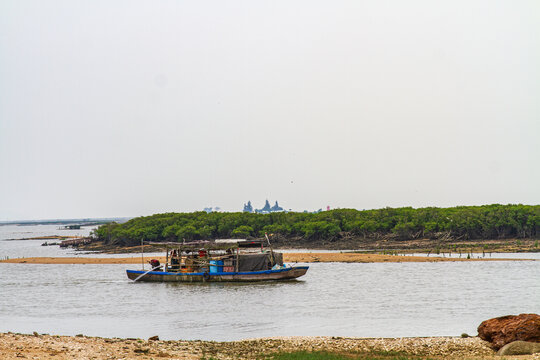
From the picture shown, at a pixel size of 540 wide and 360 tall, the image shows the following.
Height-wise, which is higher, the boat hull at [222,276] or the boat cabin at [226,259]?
the boat cabin at [226,259]

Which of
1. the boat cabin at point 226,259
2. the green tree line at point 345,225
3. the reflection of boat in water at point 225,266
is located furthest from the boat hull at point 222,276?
the green tree line at point 345,225

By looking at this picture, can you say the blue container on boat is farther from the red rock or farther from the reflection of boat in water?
the red rock

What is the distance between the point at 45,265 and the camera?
227ft

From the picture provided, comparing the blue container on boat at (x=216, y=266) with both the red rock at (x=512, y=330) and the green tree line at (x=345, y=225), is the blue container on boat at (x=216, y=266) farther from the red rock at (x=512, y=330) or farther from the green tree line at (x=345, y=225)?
the green tree line at (x=345, y=225)

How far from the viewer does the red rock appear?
20.6 meters

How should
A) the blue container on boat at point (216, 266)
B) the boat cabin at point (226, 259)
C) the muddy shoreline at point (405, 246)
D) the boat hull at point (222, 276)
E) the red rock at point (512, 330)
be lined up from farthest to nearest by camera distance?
the muddy shoreline at point (405, 246) < the blue container on boat at point (216, 266) < the boat cabin at point (226, 259) < the boat hull at point (222, 276) < the red rock at point (512, 330)

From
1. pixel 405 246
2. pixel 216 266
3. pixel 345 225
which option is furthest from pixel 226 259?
pixel 345 225

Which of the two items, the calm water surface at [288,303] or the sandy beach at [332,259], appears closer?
the calm water surface at [288,303]

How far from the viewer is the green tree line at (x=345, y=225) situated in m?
84.1

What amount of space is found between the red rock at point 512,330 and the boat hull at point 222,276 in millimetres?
26305

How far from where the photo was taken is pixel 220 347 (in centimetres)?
2200

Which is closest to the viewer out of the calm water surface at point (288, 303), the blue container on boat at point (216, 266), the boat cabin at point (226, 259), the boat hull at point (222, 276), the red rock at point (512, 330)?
the red rock at point (512, 330)

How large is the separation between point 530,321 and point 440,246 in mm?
59453

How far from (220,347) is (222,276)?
87.3ft
